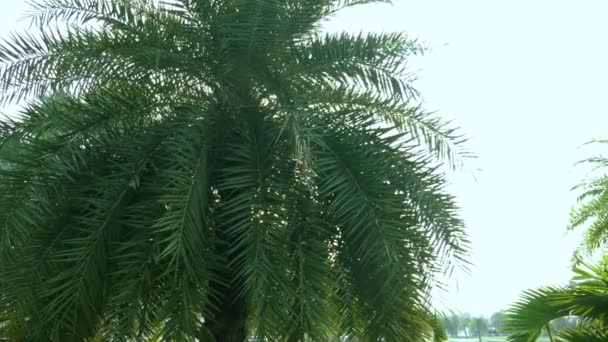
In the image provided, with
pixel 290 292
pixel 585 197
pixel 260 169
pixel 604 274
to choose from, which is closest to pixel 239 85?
pixel 260 169

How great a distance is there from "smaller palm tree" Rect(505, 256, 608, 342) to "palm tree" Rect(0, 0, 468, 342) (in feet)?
2.26

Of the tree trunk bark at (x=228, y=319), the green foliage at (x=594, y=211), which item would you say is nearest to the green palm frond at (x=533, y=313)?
the tree trunk bark at (x=228, y=319)

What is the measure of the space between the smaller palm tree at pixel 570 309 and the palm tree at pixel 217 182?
69 cm

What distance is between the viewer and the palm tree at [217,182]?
13.1ft

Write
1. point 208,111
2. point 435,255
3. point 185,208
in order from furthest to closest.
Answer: point 208,111, point 435,255, point 185,208

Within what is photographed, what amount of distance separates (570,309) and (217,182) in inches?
86.0

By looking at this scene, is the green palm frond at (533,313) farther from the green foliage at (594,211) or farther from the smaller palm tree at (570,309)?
the green foliage at (594,211)

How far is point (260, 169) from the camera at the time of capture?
4316 millimetres

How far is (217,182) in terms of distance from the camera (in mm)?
4555

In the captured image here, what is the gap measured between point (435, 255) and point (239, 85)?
1.61 metres

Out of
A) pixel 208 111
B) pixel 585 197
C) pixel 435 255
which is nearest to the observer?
pixel 435 255

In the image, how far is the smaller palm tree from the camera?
13.6ft

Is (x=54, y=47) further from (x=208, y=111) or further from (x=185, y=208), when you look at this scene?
(x=185, y=208)

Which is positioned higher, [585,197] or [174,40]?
[585,197]
